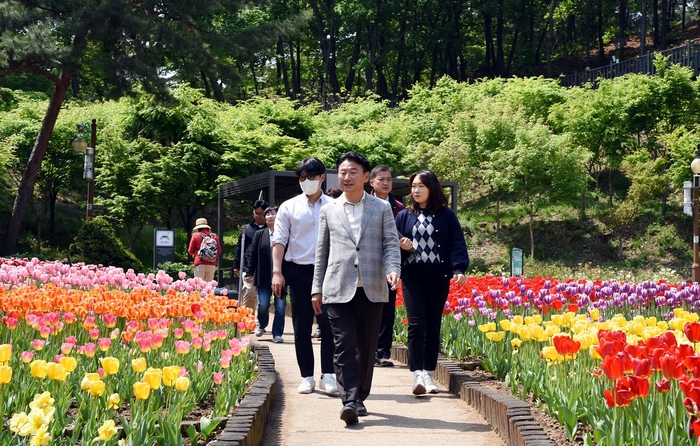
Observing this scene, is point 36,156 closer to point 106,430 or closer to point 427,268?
point 427,268

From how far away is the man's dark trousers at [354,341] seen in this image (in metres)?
5.45

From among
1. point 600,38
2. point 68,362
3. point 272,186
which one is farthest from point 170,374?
point 600,38

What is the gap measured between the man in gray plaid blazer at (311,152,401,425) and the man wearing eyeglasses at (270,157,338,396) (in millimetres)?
682

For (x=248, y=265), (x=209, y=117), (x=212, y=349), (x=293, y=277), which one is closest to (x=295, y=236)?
(x=293, y=277)

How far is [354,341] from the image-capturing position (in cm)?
552

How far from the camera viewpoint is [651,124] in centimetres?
3350

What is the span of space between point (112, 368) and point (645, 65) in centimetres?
3894

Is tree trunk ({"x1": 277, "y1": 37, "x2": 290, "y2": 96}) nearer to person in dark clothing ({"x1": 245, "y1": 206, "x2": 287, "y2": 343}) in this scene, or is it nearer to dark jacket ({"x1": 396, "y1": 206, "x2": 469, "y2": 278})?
person in dark clothing ({"x1": 245, "y1": 206, "x2": 287, "y2": 343})

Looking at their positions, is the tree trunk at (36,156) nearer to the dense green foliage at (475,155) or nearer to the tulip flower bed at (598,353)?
the dense green foliage at (475,155)

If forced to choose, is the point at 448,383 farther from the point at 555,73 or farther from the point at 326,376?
the point at 555,73

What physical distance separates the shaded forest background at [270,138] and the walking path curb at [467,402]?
17010 millimetres

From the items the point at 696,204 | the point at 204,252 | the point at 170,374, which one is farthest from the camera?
the point at 696,204

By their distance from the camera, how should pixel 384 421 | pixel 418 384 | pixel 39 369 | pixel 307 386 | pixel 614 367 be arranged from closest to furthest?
pixel 614 367
pixel 39 369
pixel 384 421
pixel 418 384
pixel 307 386

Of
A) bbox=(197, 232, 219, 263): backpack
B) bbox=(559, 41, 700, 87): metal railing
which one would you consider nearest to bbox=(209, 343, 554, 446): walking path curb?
bbox=(197, 232, 219, 263): backpack
